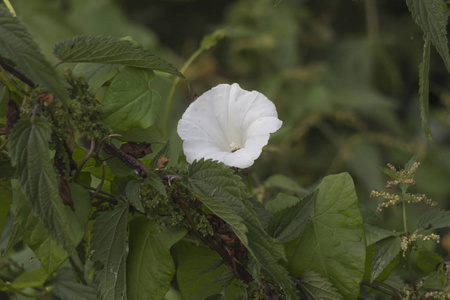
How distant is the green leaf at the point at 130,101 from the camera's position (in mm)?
678

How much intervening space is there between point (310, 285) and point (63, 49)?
40cm

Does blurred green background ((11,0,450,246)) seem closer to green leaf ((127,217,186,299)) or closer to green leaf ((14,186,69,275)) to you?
green leaf ((127,217,186,299))

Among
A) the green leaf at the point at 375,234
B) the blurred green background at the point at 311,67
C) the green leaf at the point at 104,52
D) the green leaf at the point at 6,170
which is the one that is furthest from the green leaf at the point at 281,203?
the blurred green background at the point at 311,67

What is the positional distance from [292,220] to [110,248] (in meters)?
0.22

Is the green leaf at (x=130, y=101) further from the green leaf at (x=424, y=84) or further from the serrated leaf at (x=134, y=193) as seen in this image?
the green leaf at (x=424, y=84)

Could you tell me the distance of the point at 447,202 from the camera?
2457mm

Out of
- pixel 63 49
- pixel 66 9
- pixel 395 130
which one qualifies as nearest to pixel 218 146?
pixel 63 49

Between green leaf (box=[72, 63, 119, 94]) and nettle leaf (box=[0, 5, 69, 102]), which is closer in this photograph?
nettle leaf (box=[0, 5, 69, 102])

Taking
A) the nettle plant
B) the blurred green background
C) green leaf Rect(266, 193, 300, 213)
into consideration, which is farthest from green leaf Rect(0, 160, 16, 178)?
the blurred green background

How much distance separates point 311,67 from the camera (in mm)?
2361

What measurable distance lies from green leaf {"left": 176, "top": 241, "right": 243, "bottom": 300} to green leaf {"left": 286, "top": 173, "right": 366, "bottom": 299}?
100mm

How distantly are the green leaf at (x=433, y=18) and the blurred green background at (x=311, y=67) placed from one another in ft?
4.77

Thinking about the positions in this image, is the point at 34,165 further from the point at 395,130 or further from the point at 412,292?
the point at 395,130

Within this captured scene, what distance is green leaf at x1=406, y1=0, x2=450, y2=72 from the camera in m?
0.68
